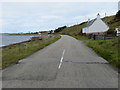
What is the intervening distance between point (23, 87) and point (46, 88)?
2.76 feet

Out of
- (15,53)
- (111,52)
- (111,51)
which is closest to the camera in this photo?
(111,52)

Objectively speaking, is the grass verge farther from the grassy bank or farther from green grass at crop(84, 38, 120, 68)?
the grassy bank

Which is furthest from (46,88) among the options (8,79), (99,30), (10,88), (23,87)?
(99,30)

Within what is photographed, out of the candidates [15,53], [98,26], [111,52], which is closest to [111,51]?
[111,52]

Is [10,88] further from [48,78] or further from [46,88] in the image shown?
[48,78]

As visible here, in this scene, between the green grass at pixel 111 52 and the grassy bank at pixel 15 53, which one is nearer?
the green grass at pixel 111 52

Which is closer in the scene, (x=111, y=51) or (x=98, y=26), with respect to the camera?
(x=111, y=51)

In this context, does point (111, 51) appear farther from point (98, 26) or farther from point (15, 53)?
point (98, 26)

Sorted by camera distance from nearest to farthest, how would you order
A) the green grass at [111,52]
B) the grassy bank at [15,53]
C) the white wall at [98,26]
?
the green grass at [111,52], the grassy bank at [15,53], the white wall at [98,26]

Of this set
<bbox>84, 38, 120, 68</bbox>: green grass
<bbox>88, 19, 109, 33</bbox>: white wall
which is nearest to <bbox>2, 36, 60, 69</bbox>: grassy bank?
<bbox>84, 38, 120, 68</bbox>: green grass

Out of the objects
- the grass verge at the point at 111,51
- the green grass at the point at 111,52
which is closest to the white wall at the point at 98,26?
the grass verge at the point at 111,51

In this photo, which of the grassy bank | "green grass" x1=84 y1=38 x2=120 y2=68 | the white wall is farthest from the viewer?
the white wall

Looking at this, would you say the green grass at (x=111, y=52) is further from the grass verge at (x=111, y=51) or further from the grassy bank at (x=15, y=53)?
the grassy bank at (x=15, y=53)

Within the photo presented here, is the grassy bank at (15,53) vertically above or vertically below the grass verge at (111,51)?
below
